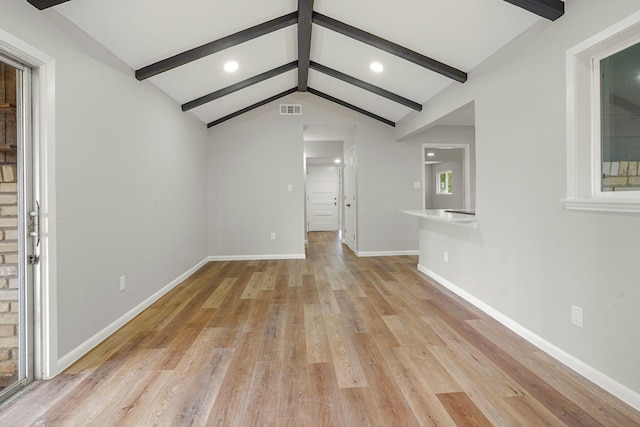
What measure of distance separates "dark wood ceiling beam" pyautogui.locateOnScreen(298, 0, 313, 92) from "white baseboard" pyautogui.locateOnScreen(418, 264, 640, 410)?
3.02 m

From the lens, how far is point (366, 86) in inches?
166

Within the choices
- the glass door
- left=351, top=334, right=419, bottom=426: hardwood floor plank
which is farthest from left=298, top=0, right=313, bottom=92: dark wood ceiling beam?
left=351, top=334, right=419, bottom=426: hardwood floor plank

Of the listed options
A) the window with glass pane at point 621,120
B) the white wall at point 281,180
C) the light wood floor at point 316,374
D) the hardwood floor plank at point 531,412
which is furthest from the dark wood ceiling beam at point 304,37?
the hardwood floor plank at point 531,412

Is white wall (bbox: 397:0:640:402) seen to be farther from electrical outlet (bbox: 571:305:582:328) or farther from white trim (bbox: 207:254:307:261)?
white trim (bbox: 207:254:307:261)

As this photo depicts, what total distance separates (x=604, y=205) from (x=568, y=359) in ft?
3.16

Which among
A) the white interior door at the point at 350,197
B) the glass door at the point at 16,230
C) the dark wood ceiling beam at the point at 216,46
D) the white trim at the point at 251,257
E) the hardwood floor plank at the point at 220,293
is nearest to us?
the glass door at the point at 16,230

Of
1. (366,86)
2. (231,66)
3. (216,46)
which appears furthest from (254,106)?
Result: (216,46)

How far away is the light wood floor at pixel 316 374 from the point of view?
5.03 ft

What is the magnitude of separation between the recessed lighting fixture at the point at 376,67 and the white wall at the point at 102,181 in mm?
2342

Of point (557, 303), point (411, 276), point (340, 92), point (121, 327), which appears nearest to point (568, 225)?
point (557, 303)

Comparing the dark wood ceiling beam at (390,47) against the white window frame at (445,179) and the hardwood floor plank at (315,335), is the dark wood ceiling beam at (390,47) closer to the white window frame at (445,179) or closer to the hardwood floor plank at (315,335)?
the hardwood floor plank at (315,335)

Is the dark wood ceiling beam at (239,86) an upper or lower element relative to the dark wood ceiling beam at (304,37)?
lower

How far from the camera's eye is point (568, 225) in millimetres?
1975

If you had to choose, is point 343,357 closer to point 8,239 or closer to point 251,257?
point 8,239
